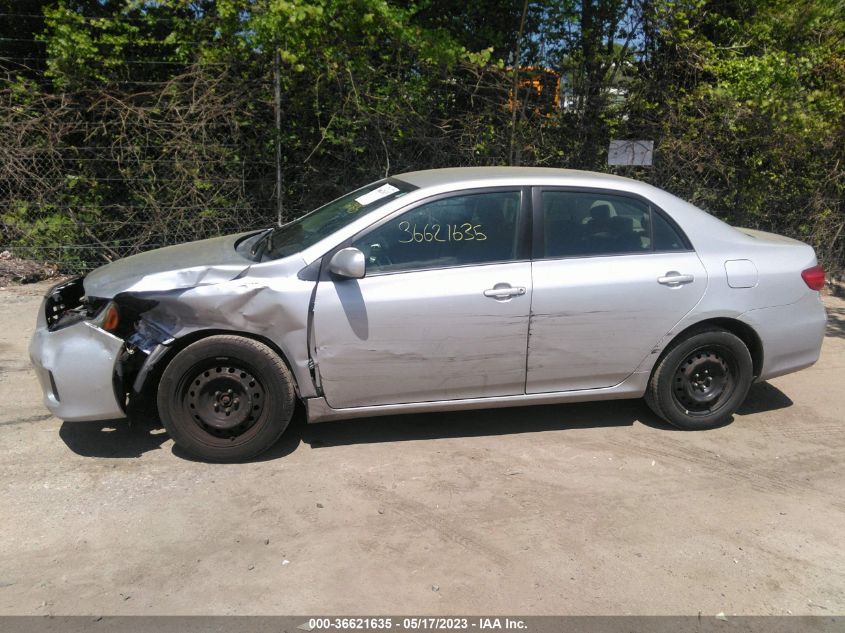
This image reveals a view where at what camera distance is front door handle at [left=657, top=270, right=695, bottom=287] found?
466 centimetres

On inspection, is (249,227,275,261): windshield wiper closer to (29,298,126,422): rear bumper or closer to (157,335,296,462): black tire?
(157,335,296,462): black tire

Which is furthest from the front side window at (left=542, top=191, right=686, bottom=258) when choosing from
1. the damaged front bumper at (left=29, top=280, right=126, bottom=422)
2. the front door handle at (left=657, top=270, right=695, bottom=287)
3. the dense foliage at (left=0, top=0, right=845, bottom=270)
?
the dense foliage at (left=0, top=0, right=845, bottom=270)

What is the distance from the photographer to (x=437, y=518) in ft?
12.7

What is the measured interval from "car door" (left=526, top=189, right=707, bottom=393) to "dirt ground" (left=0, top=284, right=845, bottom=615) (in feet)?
1.83

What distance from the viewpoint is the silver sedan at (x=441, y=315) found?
13.8 ft

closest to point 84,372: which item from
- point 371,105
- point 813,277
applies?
point 813,277

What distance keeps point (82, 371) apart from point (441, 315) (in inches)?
81.1

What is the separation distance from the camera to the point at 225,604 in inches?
125

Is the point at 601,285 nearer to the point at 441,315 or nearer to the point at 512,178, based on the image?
the point at 512,178

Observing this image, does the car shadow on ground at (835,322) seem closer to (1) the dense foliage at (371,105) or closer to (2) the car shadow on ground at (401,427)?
(1) the dense foliage at (371,105)

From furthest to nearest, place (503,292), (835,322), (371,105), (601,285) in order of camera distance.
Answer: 1. (371,105)
2. (835,322)
3. (601,285)
4. (503,292)

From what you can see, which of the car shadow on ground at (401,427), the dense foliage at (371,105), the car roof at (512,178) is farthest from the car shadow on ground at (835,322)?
the car roof at (512,178)
